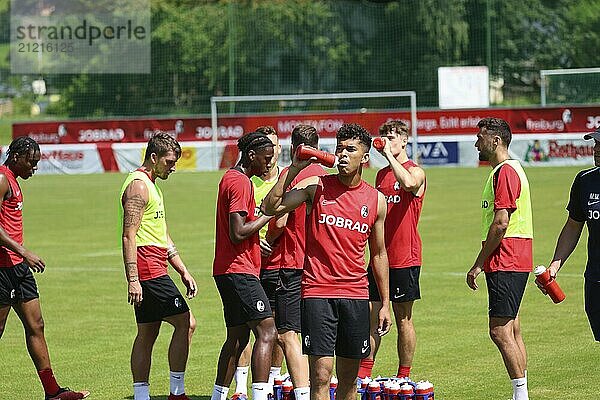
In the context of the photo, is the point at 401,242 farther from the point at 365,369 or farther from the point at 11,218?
the point at 11,218

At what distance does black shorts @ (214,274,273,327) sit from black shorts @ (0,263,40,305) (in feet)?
6.86

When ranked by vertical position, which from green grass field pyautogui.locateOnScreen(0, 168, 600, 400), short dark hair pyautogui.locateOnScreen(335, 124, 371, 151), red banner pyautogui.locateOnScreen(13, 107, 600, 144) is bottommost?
green grass field pyautogui.locateOnScreen(0, 168, 600, 400)

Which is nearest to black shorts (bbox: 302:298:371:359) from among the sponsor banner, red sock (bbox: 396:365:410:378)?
red sock (bbox: 396:365:410:378)

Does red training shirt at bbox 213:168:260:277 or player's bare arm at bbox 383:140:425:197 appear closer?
red training shirt at bbox 213:168:260:277

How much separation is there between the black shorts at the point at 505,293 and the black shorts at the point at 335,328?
6.49ft

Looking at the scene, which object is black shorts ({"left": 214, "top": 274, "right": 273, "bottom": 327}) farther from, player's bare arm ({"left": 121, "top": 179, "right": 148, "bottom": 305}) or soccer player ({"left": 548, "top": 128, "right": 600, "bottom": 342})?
soccer player ({"left": 548, "top": 128, "right": 600, "bottom": 342})

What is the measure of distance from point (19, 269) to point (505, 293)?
4.51 metres

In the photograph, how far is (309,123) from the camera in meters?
45.6

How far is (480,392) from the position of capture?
10750 mm

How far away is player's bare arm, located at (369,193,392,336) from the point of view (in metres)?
8.55

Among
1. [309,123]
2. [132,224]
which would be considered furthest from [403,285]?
[309,123]

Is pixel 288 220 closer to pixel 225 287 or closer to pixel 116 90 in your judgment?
pixel 225 287

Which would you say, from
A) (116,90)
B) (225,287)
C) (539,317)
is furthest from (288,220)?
(116,90)

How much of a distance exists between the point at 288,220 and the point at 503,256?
6.46ft
